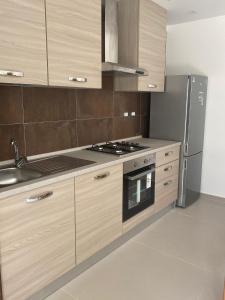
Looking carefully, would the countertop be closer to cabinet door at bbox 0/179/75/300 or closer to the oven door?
cabinet door at bbox 0/179/75/300

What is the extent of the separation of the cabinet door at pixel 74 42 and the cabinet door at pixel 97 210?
0.74 m

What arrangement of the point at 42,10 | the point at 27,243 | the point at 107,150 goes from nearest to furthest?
the point at 27,243 → the point at 42,10 → the point at 107,150

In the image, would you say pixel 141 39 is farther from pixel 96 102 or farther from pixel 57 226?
pixel 57 226

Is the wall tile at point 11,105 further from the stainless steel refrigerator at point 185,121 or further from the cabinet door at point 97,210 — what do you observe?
the stainless steel refrigerator at point 185,121

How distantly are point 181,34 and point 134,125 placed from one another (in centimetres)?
136

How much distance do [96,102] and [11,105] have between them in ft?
3.21

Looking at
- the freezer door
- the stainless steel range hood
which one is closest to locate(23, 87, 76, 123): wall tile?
the stainless steel range hood

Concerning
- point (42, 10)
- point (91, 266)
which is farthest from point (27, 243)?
point (42, 10)

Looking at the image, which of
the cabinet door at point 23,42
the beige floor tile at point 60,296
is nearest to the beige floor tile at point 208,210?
the beige floor tile at point 60,296

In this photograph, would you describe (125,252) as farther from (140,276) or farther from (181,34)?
(181,34)

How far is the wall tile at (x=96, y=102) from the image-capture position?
2.56m

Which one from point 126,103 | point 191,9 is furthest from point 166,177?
point 191,9

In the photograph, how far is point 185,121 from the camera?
9.93 feet

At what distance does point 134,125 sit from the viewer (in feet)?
11.1
